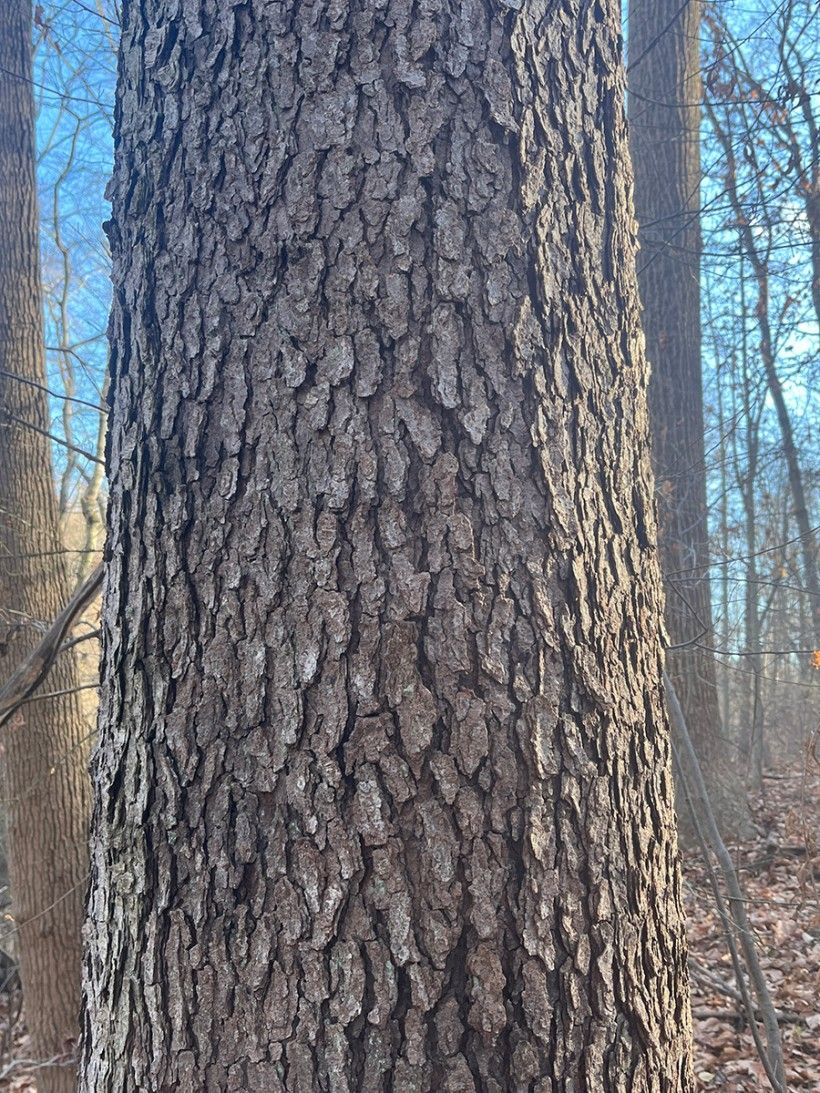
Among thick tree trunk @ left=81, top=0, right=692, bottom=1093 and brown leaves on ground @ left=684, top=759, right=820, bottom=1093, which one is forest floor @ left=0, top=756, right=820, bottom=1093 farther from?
thick tree trunk @ left=81, top=0, right=692, bottom=1093

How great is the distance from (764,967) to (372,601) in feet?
16.2

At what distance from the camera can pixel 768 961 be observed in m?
4.91

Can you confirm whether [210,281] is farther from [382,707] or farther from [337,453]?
[382,707]

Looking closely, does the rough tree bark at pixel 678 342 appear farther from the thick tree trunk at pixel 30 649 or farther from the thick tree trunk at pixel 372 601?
the thick tree trunk at pixel 372 601

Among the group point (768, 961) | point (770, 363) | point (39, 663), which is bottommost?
point (768, 961)

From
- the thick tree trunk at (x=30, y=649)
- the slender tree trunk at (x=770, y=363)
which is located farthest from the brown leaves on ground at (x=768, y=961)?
the thick tree trunk at (x=30, y=649)

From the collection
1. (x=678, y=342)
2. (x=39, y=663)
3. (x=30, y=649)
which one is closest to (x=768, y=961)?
(x=678, y=342)

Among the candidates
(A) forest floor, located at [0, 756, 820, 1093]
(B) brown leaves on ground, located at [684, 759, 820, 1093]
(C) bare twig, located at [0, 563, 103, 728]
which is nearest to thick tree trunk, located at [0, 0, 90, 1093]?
(A) forest floor, located at [0, 756, 820, 1093]

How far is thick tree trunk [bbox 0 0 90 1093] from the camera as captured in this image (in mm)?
5051

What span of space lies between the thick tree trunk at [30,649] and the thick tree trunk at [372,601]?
4.12m

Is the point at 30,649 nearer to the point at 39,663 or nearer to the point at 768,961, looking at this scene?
the point at 39,663

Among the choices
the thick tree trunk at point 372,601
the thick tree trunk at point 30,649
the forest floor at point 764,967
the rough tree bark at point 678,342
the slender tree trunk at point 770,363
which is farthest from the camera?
the rough tree bark at point 678,342

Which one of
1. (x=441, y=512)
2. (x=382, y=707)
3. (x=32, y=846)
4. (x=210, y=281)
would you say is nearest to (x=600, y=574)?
(x=441, y=512)

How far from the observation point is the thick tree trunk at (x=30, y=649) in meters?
5.05
